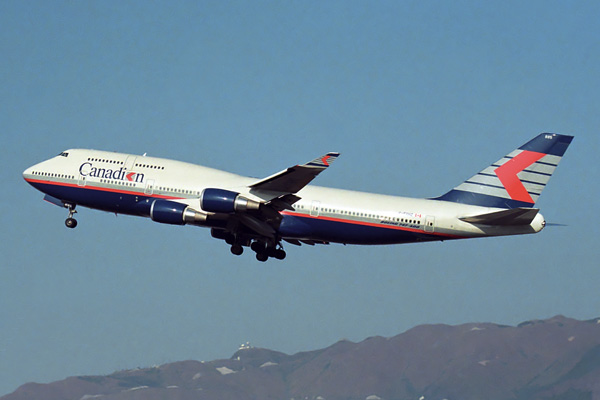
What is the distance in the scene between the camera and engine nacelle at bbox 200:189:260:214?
48.1 m

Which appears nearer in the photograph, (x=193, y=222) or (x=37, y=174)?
(x=193, y=222)

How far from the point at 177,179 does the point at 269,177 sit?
267 inches

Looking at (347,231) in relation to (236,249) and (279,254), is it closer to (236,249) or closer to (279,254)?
(279,254)

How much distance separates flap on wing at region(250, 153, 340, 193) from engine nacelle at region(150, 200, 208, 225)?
3.65 m

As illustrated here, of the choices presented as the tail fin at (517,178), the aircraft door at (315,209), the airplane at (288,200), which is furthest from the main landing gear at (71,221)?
the tail fin at (517,178)

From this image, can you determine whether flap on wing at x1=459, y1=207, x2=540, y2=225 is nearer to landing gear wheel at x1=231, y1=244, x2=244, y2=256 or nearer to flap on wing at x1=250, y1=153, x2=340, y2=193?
flap on wing at x1=250, y1=153, x2=340, y2=193

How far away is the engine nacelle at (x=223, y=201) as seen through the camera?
48.1 m

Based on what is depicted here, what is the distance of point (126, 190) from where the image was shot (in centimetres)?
5203

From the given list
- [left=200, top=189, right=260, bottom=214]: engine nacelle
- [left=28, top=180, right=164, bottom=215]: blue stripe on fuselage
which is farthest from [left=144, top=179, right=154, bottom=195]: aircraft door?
[left=200, top=189, right=260, bottom=214]: engine nacelle

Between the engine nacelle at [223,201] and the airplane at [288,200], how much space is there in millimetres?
54

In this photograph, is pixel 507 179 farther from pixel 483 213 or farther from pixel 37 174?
pixel 37 174

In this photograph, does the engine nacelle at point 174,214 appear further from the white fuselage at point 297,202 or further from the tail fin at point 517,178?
the tail fin at point 517,178

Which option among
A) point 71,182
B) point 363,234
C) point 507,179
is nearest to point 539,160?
point 507,179

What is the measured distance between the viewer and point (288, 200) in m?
49.6
